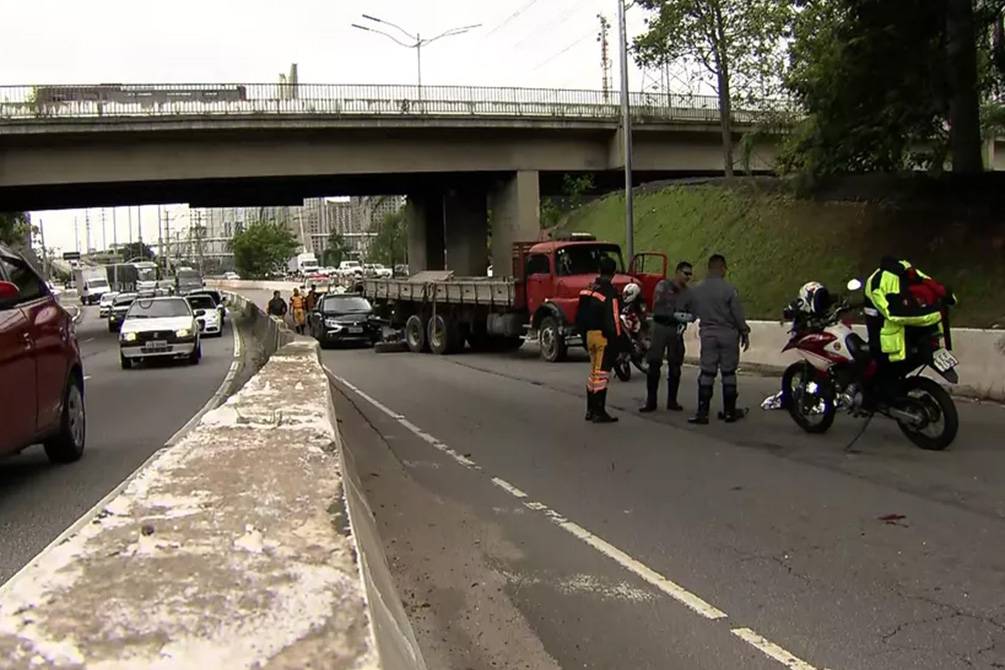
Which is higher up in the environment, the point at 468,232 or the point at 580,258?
the point at 468,232

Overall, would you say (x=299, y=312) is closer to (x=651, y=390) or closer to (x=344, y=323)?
(x=344, y=323)

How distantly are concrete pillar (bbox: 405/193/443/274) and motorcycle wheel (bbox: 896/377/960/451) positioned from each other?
34971mm

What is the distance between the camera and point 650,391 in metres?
11.7

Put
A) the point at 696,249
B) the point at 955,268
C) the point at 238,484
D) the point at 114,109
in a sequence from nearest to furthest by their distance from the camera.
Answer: the point at 238,484 → the point at 955,268 → the point at 696,249 → the point at 114,109

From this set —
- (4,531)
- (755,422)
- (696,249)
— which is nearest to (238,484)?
(4,531)

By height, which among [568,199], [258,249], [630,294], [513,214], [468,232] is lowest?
[630,294]

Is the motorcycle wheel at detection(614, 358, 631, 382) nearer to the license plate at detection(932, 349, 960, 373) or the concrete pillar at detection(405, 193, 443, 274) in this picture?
the license plate at detection(932, 349, 960, 373)

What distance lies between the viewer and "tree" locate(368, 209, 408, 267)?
7731cm

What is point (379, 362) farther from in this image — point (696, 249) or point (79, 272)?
point (79, 272)

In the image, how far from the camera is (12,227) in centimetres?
5716

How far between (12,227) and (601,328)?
55857 mm

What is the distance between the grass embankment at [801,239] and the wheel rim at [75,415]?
12753mm

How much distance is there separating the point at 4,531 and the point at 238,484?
356 centimetres

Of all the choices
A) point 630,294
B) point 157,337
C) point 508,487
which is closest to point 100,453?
point 508,487
